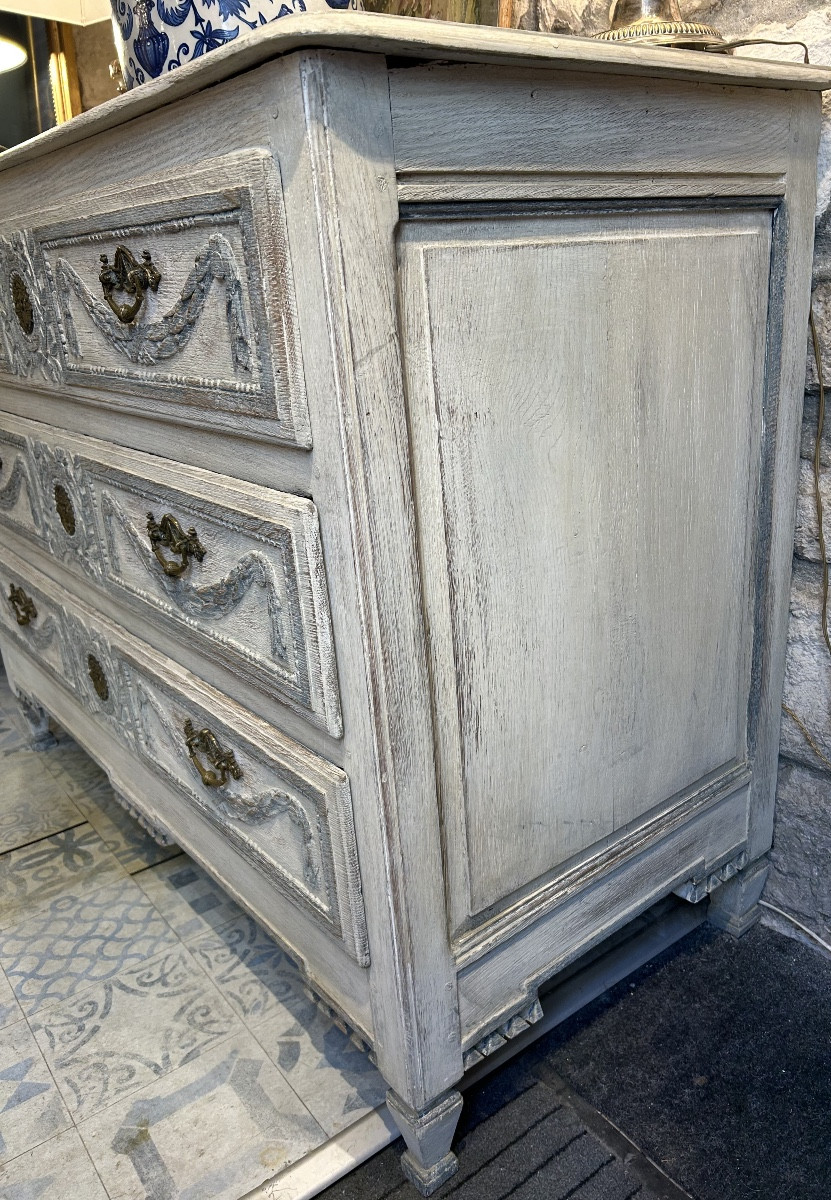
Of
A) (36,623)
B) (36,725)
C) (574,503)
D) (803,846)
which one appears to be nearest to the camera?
(574,503)

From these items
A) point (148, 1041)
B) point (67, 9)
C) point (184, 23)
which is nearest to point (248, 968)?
point (148, 1041)

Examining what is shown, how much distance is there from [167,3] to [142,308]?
258 mm

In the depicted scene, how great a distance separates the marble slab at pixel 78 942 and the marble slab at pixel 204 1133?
23cm

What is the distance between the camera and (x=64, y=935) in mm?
1328

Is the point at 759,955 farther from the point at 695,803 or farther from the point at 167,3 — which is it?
the point at 167,3

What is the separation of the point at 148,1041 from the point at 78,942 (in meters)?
0.24

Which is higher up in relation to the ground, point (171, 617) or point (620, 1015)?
point (171, 617)

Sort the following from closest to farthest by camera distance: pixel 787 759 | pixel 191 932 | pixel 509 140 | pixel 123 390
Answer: pixel 509 140, pixel 123 390, pixel 787 759, pixel 191 932

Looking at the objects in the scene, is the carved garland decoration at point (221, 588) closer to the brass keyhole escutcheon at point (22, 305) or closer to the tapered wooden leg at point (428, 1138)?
the brass keyhole escutcheon at point (22, 305)

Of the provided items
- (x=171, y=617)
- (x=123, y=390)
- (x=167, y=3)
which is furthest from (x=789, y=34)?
(x=171, y=617)

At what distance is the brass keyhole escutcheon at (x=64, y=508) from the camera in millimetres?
1181

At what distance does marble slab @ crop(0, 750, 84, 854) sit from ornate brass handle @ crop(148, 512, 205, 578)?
2.75ft

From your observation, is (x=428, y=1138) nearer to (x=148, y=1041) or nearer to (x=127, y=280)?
(x=148, y=1041)

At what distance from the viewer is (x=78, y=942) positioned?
4.31 feet
